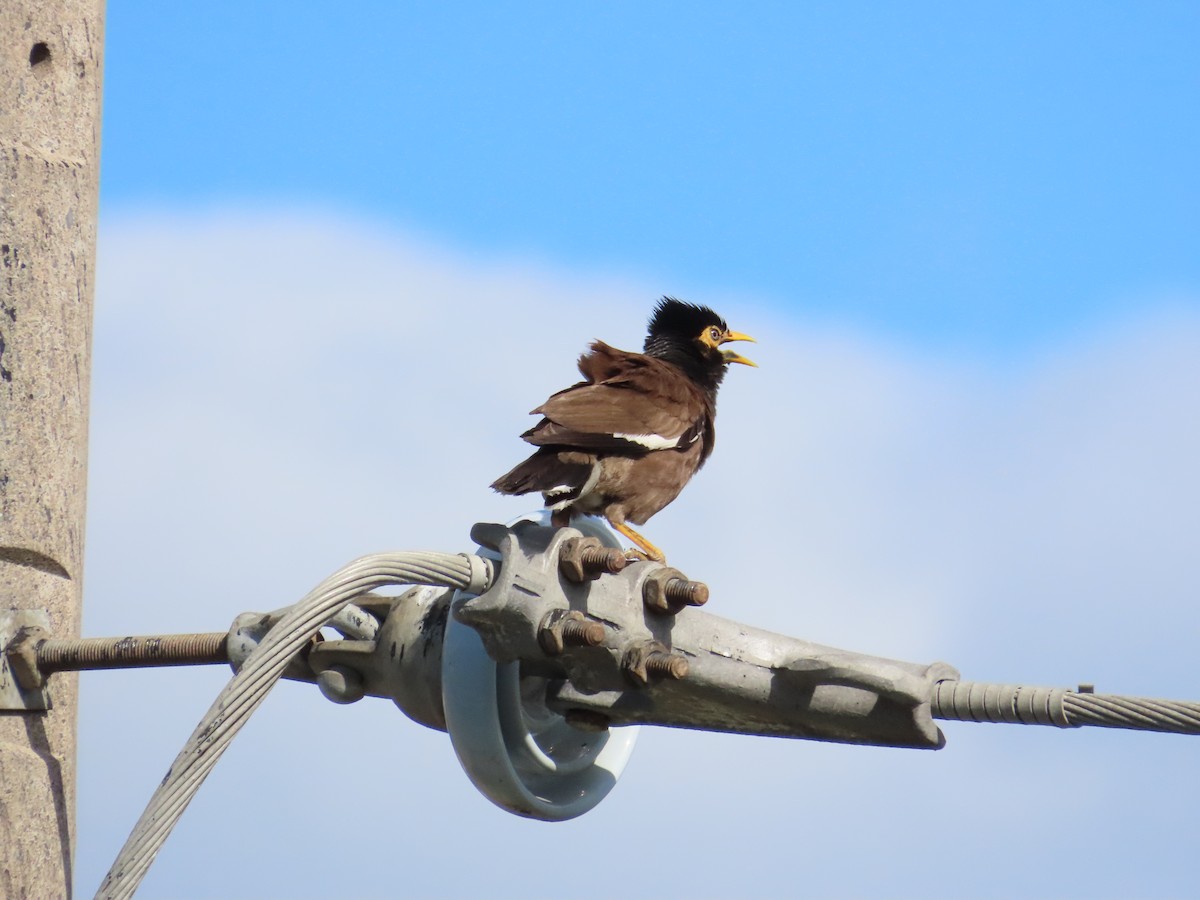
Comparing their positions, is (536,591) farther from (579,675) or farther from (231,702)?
(231,702)

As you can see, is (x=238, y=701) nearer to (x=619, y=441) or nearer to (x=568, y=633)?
(x=568, y=633)

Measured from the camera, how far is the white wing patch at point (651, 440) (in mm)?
6273

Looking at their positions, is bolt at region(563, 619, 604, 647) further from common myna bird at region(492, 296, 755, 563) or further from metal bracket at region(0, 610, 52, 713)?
common myna bird at region(492, 296, 755, 563)

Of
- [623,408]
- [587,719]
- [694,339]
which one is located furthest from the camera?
[694,339]

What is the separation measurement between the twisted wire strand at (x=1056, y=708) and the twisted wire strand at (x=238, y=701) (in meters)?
1.07

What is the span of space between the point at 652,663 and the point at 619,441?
2.60 m

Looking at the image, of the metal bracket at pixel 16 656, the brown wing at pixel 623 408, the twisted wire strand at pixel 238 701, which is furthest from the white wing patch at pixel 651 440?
the twisted wire strand at pixel 238 701

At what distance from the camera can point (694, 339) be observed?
333 inches

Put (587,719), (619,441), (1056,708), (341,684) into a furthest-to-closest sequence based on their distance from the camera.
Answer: (619,441)
(341,684)
(587,719)
(1056,708)

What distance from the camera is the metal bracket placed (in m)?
4.25

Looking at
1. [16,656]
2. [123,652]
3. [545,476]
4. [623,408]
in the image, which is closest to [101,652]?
[123,652]

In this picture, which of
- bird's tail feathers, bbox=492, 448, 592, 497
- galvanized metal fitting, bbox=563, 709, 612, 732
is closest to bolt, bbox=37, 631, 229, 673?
galvanized metal fitting, bbox=563, 709, 612, 732

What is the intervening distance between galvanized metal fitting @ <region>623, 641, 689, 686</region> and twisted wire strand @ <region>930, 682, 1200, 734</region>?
1.73ft

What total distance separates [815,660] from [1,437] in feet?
6.80
